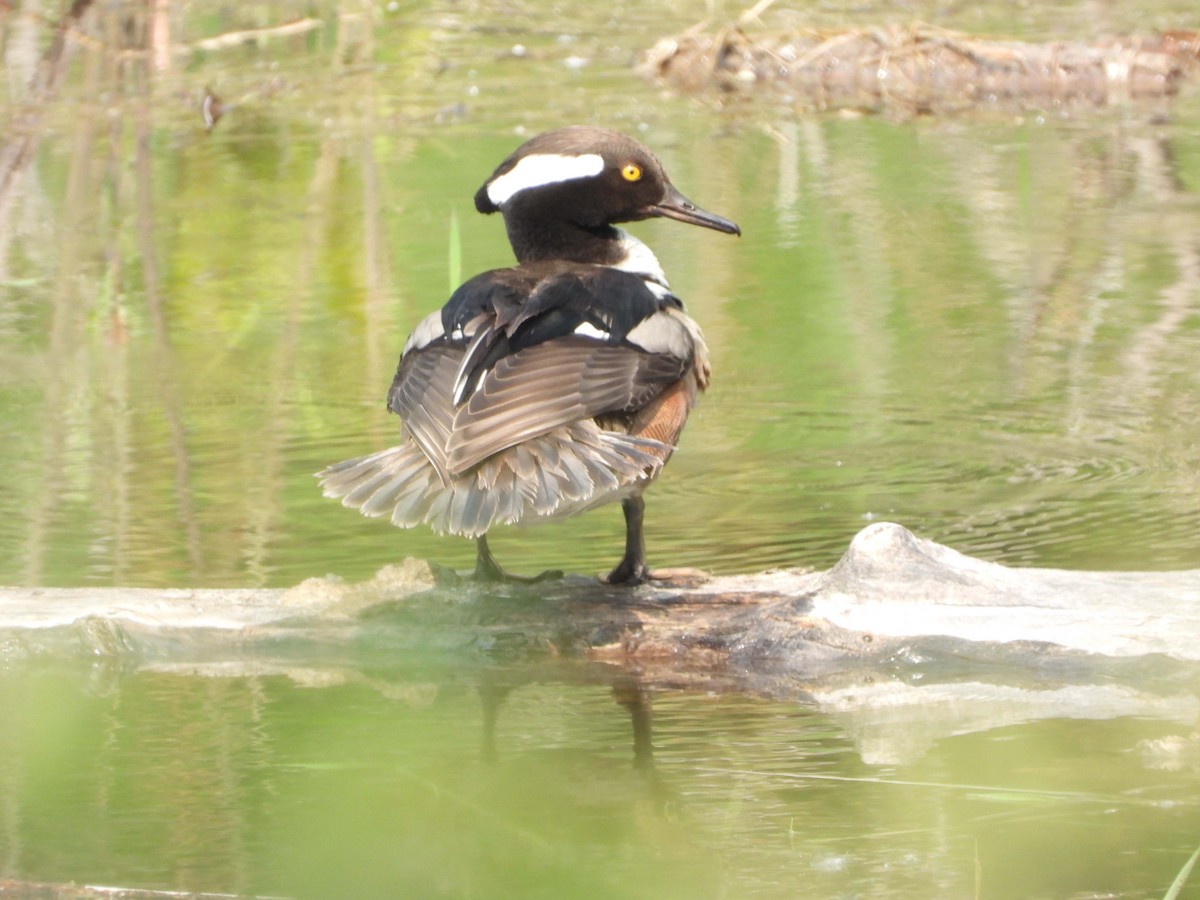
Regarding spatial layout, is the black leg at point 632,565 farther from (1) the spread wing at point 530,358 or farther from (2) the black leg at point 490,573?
(1) the spread wing at point 530,358

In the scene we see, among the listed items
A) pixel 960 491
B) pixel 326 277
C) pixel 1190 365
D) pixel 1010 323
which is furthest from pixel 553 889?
pixel 326 277

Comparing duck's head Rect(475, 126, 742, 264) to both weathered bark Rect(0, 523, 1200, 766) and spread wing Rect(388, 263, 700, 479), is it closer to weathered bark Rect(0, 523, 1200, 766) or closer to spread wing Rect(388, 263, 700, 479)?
spread wing Rect(388, 263, 700, 479)

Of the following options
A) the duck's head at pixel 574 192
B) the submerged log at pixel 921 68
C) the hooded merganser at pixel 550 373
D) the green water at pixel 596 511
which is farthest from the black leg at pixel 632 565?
the submerged log at pixel 921 68

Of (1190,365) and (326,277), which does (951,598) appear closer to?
(1190,365)

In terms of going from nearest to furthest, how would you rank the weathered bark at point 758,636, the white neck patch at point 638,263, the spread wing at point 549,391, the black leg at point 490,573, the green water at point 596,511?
the green water at point 596,511 → the weathered bark at point 758,636 → the spread wing at point 549,391 → the black leg at point 490,573 → the white neck patch at point 638,263

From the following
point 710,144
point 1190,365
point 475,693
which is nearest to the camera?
point 475,693

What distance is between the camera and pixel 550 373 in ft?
12.9

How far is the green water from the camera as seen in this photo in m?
3.08

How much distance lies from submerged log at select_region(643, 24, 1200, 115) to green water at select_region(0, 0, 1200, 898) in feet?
1.28

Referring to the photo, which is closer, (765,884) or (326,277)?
(765,884)

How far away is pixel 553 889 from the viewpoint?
288cm

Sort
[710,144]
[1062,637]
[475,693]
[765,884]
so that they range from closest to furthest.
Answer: [765,884], [1062,637], [475,693], [710,144]

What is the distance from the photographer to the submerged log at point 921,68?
10.8m

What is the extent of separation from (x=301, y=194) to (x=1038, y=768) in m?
7.07
